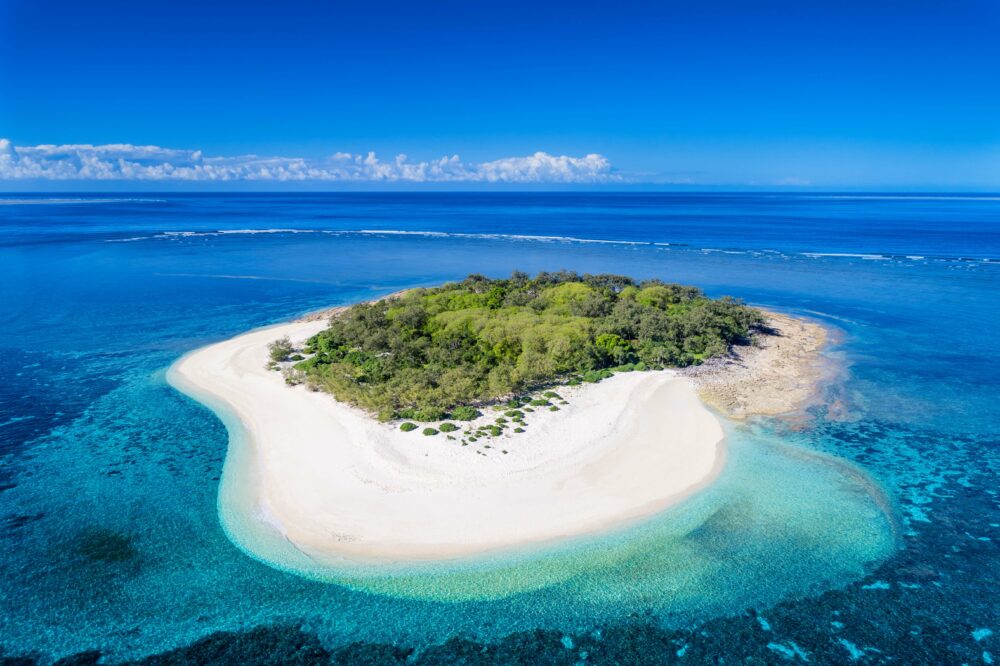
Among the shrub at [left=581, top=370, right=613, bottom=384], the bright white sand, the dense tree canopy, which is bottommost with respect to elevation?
the bright white sand

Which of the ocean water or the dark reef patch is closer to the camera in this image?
the ocean water

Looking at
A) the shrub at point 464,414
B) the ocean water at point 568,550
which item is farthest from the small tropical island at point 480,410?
the ocean water at point 568,550

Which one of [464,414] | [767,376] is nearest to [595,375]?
[464,414]

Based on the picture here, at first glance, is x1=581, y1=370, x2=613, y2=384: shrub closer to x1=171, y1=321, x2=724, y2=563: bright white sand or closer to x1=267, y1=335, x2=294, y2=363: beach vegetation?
x1=171, y1=321, x2=724, y2=563: bright white sand

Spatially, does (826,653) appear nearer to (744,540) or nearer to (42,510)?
(744,540)

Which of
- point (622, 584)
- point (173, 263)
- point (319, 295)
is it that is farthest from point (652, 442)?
point (173, 263)

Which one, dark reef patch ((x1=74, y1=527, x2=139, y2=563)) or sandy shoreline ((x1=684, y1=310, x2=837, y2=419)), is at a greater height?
sandy shoreline ((x1=684, y1=310, x2=837, y2=419))

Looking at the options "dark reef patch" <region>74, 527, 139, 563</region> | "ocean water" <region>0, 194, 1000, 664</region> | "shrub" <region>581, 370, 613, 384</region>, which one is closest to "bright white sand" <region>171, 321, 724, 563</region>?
"shrub" <region>581, 370, 613, 384</region>

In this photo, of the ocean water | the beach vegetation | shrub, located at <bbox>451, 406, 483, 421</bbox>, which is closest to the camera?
the ocean water
